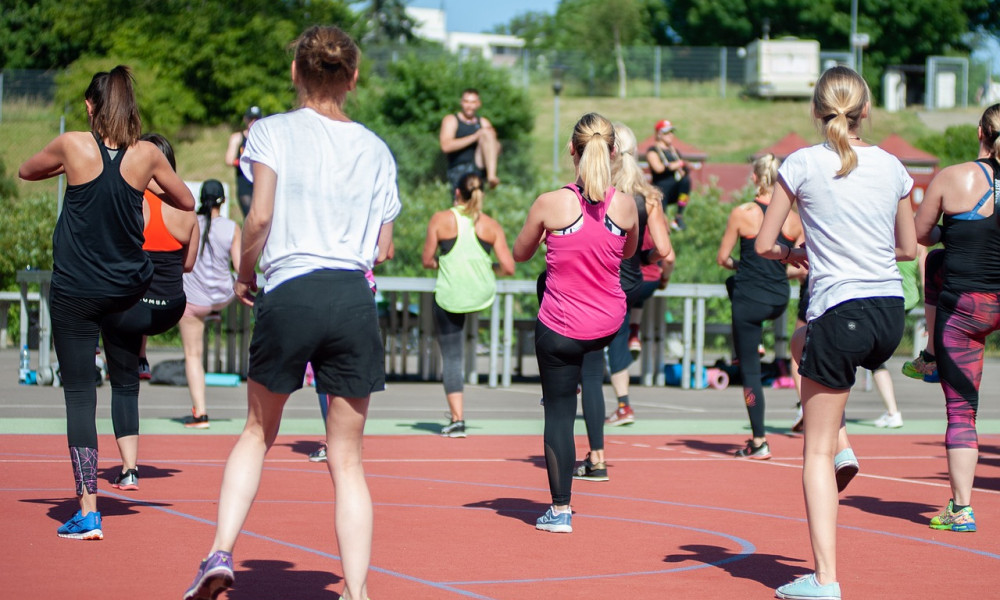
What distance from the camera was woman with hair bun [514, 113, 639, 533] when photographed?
6492 millimetres

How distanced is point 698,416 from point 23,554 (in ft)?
26.2

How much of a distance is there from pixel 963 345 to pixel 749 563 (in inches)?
74.0

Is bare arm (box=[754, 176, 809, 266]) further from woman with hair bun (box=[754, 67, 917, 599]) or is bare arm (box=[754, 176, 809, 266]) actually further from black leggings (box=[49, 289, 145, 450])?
black leggings (box=[49, 289, 145, 450])

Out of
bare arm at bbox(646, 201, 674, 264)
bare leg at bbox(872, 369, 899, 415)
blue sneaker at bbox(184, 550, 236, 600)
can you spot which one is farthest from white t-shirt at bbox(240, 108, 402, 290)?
bare leg at bbox(872, 369, 899, 415)

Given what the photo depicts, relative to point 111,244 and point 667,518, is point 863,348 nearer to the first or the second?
point 667,518

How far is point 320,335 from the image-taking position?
171 inches

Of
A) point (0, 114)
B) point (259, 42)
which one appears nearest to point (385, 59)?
point (259, 42)

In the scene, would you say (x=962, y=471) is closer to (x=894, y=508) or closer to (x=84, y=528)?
(x=894, y=508)

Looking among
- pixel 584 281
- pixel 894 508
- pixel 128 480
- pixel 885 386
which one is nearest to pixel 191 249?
pixel 128 480

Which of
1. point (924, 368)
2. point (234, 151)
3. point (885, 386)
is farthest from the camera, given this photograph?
point (234, 151)

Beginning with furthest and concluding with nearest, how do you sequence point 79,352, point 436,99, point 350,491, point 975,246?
point 436,99, point 975,246, point 79,352, point 350,491

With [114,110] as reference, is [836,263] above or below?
below

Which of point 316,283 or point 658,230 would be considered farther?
point 658,230

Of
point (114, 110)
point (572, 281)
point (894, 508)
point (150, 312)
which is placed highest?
point (114, 110)
